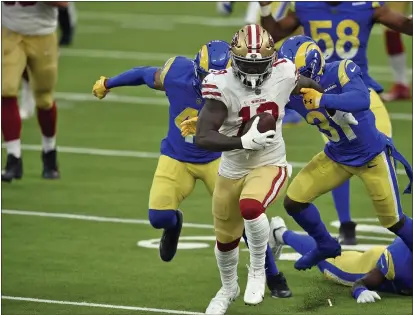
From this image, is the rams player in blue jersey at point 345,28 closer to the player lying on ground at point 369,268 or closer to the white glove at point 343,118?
the player lying on ground at point 369,268

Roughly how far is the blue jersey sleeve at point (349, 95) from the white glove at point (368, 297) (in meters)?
1.16

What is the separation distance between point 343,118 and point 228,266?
1082 millimetres

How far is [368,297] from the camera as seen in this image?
782 centimetres

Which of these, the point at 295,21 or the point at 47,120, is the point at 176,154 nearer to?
the point at 295,21

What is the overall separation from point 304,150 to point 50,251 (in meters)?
3.50

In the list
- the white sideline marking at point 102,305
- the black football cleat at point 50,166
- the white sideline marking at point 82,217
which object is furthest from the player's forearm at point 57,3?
the white sideline marking at point 102,305

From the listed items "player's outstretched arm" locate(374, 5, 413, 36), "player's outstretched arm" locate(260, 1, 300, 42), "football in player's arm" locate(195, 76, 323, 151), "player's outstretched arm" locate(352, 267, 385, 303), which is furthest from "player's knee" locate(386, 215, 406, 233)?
"player's outstretched arm" locate(260, 1, 300, 42)

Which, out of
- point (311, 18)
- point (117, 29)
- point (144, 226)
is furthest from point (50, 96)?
point (117, 29)

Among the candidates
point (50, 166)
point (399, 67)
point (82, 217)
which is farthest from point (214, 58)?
point (399, 67)

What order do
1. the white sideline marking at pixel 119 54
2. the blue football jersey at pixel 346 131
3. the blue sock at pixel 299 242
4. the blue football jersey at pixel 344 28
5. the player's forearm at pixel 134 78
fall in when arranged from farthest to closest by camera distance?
1. the white sideline marking at pixel 119 54
2. the blue football jersey at pixel 344 28
3. the blue sock at pixel 299 242
4. the player's forearm at pixel 134 78
5. the blue football jersey at pixel 346 131

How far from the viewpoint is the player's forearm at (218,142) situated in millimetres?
6879

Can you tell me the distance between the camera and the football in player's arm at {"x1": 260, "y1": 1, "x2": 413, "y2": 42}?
921cm

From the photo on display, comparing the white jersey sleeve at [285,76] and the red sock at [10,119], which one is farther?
the red sock at [10,119]

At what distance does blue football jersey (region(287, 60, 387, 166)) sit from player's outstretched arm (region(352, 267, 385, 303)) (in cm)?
66
